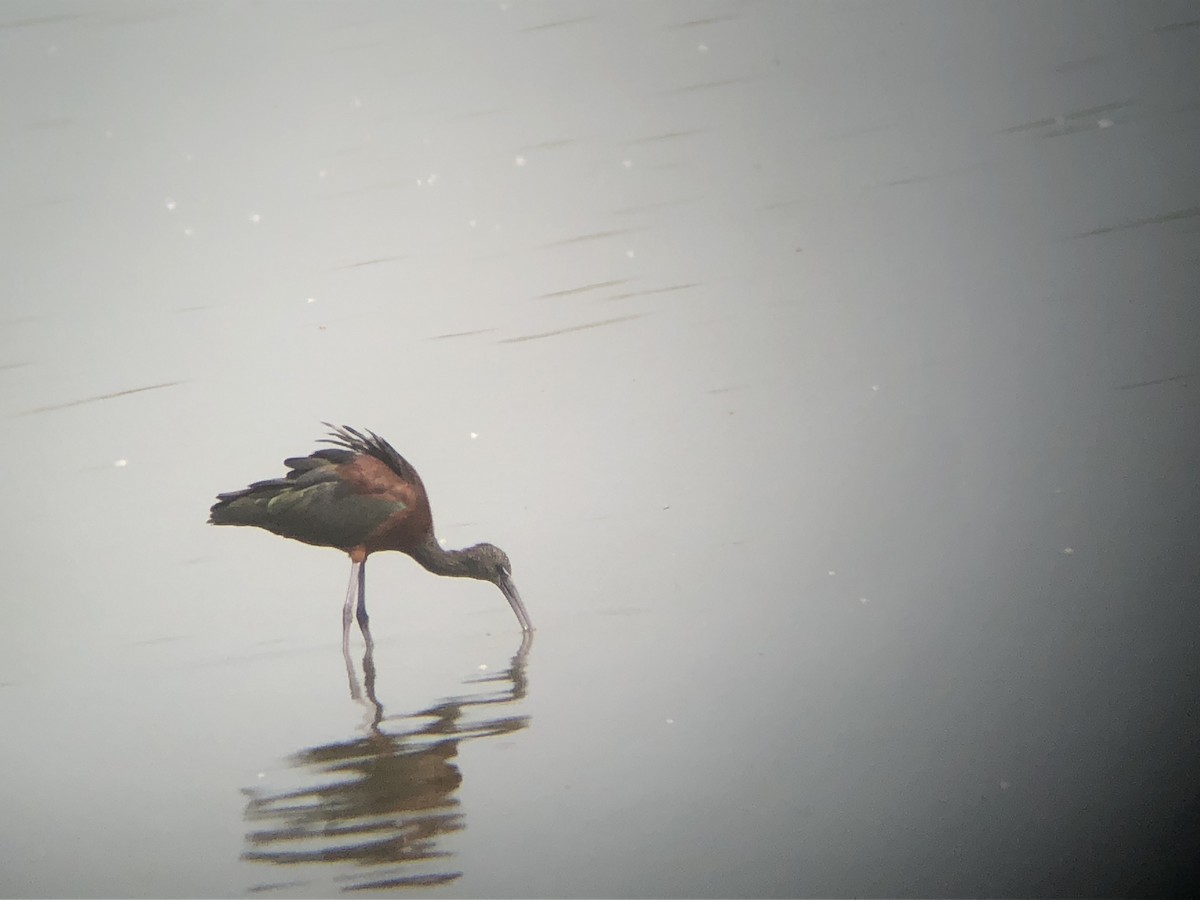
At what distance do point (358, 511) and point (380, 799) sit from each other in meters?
0.61

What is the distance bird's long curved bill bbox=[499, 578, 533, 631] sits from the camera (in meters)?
2.25

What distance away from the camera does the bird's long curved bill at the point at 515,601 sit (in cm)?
225

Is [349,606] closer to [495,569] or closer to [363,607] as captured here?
[363,607]

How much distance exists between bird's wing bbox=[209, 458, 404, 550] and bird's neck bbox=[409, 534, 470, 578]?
101mm

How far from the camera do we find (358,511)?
2.24 m

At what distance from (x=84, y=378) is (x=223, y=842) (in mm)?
1037

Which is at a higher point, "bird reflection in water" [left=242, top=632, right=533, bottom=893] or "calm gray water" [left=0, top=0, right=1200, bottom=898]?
"calm gray water" [left=0, top=0, right=1200, bottom=898]

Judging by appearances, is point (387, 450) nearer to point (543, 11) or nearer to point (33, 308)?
point (33, 308)

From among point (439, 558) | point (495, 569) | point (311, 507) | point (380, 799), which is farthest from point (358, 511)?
point (380, 799)

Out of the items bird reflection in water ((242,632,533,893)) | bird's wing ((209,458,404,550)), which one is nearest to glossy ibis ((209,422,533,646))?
bird's wing ((209,458,404,550))

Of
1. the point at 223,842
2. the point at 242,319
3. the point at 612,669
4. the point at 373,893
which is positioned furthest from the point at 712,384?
the point at 223,842

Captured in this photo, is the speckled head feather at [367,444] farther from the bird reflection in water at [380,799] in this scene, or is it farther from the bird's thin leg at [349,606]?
the bird reflection in water at [380,799]

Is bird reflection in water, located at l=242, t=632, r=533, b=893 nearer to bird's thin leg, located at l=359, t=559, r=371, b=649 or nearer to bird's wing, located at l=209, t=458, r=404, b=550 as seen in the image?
bird's thin leg, located at l=359, t=559, r=371, b=649

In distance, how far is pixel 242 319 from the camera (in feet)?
7.37
